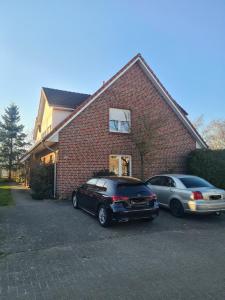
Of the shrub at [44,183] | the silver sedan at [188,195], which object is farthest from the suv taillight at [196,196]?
the shrub at [44,183]

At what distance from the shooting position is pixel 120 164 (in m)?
14.8

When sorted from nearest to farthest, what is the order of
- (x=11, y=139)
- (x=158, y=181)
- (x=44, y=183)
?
1. (x=158, y=181)
2. (x=44, y=183)
3. (x=11, y=139)

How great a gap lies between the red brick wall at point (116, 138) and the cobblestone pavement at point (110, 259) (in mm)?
4890

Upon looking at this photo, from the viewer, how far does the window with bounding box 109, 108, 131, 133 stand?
14805 mm

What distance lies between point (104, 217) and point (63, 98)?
1411cm

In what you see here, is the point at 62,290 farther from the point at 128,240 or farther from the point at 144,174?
the point at 144,174

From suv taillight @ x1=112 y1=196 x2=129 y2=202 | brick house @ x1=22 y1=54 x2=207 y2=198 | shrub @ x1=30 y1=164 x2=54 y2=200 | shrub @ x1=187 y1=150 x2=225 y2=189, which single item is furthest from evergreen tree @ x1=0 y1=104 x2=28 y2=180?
suv taillight @ x1=112 y1=196 x2=129 y2=202

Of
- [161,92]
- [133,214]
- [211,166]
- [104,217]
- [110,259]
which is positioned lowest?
[110,259]

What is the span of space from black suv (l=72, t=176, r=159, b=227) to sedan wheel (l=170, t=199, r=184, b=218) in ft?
5.14

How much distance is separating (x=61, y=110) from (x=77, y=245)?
13625 mm

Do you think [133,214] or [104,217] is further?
[104,217]

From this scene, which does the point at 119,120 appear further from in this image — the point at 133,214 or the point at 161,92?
the point at 133,214

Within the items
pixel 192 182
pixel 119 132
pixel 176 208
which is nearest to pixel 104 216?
pixel 176 208

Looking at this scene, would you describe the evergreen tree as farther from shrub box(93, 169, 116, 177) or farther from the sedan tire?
the sedan tire
